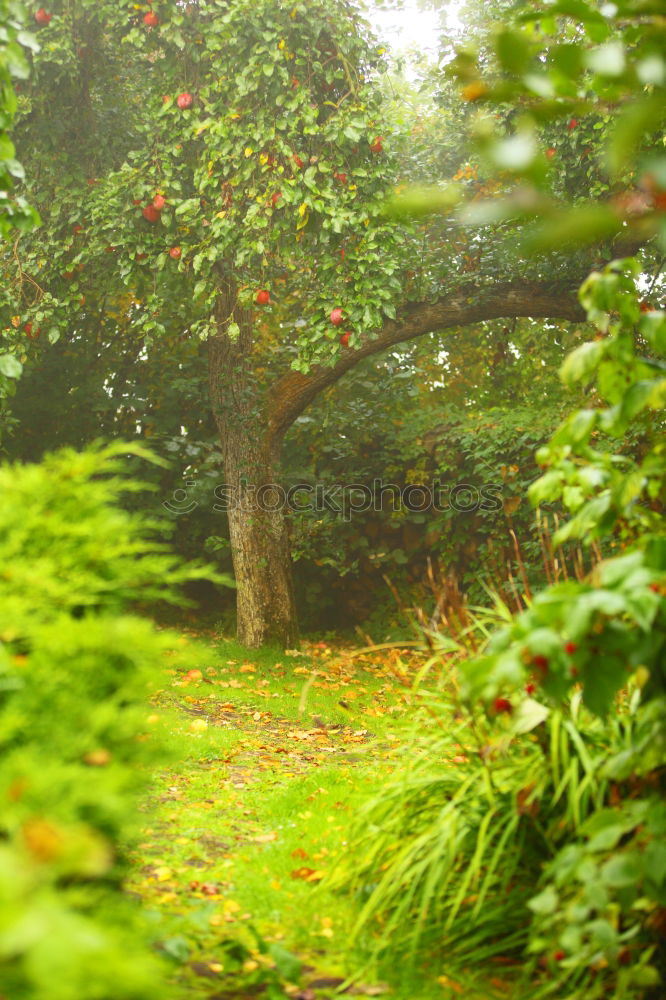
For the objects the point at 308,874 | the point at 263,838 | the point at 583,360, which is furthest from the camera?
the point at 263,838

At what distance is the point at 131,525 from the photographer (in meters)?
2.18

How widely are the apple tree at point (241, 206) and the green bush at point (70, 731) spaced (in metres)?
4.31

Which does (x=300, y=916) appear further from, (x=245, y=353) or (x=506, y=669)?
(x=245, y=353)

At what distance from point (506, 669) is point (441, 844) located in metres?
1.10

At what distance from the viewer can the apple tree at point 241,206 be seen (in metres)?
6.61

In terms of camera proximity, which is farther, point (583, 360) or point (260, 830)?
point (260, 830)

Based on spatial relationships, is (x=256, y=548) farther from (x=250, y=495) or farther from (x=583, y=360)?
(x=583, y=360)

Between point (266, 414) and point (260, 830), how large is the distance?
4881 millimetres

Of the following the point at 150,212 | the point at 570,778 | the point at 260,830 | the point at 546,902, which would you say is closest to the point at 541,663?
the point at 546,902

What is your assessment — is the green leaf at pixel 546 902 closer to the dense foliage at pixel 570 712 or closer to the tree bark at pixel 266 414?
the dense foliage at pixel 570 712

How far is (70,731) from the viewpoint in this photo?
176 cm

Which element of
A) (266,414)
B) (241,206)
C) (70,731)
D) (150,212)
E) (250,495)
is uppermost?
(241,206)

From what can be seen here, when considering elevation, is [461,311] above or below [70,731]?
above

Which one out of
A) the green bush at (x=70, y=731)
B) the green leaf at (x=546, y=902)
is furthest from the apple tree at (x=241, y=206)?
the green leaf at (x=546, y=902)
